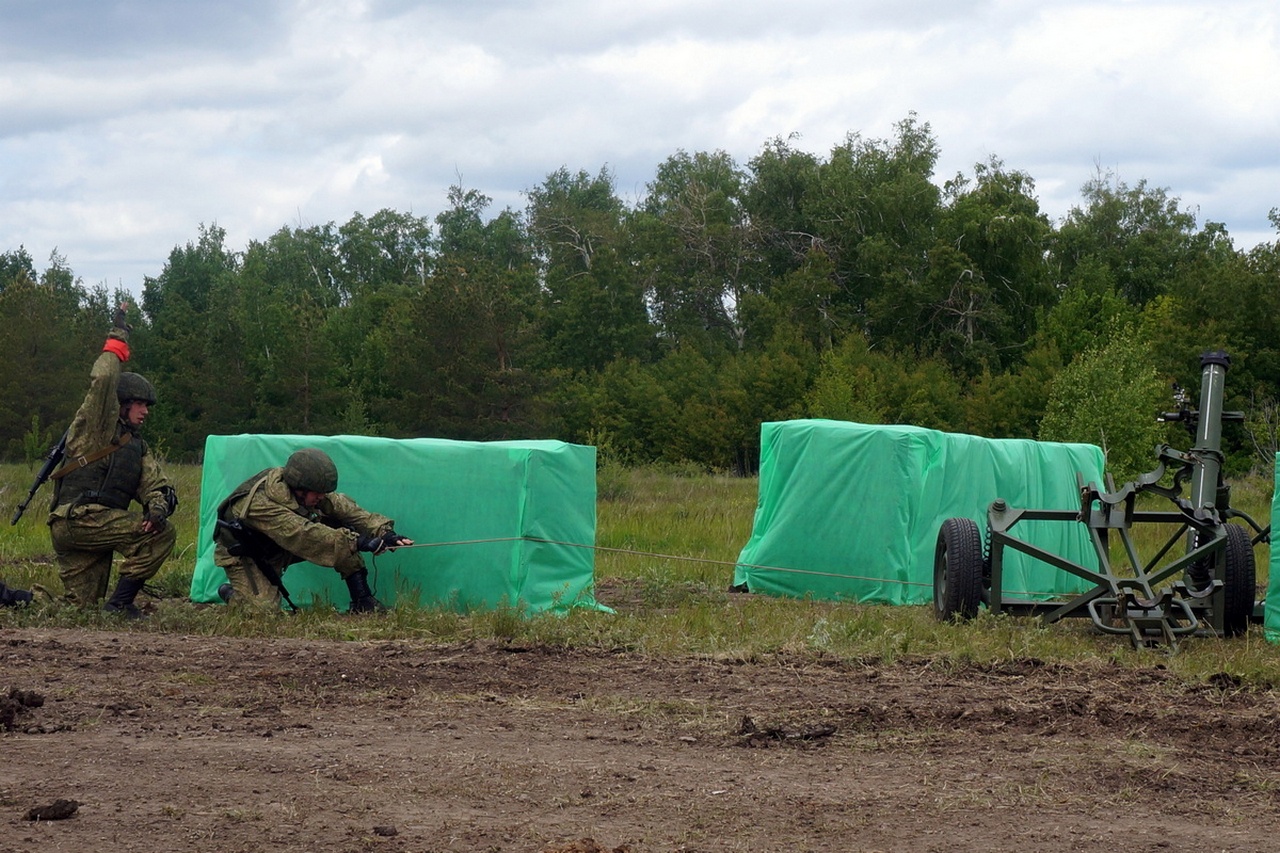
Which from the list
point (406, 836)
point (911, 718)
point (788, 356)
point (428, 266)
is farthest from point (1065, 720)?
point (428, 266)

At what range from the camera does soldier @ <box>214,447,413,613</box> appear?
1066cm

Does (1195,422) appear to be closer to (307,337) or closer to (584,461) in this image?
(584,461)

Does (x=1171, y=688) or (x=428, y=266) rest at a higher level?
(x=428, y=266)

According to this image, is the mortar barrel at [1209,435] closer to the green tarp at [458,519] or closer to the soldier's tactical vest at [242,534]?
the green tarp at [458,519]

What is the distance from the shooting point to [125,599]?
35.5ft

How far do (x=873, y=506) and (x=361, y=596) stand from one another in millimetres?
5143

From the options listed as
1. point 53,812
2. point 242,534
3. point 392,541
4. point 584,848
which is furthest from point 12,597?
point 584,848

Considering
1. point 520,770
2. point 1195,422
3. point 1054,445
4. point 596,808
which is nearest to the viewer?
point 596,808

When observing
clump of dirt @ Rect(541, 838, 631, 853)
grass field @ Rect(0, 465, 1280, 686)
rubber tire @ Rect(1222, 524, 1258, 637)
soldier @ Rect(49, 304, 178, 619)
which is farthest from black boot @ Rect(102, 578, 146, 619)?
rubber tire @ Rect(1222, 524, 1258, 637)

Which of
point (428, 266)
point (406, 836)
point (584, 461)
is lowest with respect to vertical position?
point (406, 836)

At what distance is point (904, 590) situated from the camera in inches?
543

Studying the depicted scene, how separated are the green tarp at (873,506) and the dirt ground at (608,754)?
467 centimetres

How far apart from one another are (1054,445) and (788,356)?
40.0 m

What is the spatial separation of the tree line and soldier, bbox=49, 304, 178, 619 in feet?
98.2
